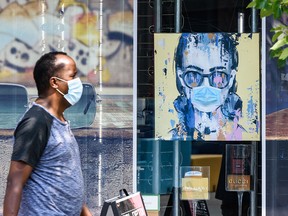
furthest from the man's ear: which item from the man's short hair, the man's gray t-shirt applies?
the man's gray t-shirt

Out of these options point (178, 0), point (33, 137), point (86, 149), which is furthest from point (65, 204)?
point (178, 0)

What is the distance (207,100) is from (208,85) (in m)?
0.16

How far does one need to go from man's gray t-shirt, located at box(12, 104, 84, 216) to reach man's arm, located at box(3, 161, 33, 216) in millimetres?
40

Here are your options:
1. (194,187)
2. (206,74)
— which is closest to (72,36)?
(206,74)

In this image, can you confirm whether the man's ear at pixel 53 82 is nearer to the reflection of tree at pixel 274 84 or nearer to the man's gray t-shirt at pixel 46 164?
the man's gray t-shirt at pixel 46 164

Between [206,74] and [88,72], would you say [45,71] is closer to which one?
[88,72]

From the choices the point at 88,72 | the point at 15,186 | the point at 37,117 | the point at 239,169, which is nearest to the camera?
the point at 15,186

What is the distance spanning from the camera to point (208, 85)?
288 inches

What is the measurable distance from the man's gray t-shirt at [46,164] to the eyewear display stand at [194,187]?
3.83 m

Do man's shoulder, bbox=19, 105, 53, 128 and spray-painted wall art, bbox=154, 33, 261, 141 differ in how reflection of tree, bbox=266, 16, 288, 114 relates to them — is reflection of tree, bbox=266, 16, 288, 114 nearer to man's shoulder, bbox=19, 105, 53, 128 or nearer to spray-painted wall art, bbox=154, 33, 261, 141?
spray-painted wall art, bbox=154, 33, 261, 141

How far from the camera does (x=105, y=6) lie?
24.1 ft

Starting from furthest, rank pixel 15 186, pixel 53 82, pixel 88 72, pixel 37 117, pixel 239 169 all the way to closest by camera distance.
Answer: pixel 239 169 → pixel 88 72 → pixel 53 82 → pixel 37 117 → pixel 15 186

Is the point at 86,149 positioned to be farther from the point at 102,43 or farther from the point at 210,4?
the point at 210,4

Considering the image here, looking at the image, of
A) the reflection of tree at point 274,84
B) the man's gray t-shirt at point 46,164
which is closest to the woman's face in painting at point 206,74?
the reflection of tree at point 274,84
